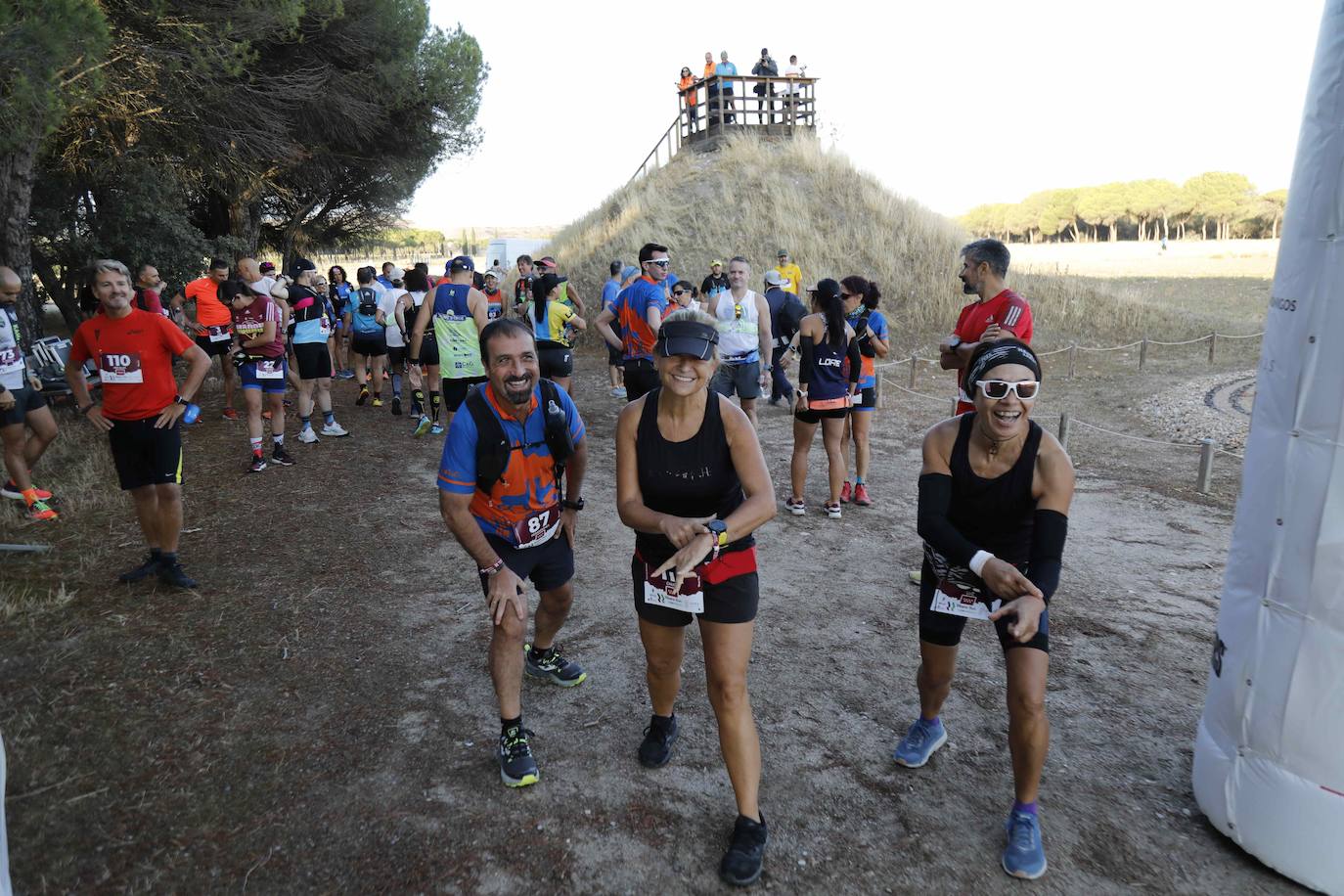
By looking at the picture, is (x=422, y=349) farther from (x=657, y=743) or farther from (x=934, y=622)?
(x=934, y=622)

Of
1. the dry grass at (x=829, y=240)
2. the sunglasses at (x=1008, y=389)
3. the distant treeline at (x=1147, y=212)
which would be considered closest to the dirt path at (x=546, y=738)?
the sunglasses at (x=1008, y=389)

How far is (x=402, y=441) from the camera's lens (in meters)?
9.34

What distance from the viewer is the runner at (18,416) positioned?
6.12 meters

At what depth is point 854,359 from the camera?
21.1 feet

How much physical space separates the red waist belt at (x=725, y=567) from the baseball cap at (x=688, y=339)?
2.21 ft

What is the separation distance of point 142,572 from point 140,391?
116 cm

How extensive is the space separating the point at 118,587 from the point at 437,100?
51.1ft

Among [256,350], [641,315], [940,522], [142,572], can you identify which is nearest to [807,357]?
[641,315]

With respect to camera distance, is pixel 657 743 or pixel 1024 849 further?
pixel 657 743

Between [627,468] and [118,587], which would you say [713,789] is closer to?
[627,468]

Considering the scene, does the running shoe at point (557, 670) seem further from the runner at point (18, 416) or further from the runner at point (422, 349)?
the runner at point (422, 349)

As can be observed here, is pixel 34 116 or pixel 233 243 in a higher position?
pixel 34 116

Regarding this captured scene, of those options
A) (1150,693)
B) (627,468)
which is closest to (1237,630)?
(1150,693)

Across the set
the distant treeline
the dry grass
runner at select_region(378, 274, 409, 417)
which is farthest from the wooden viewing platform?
the distant treeline
